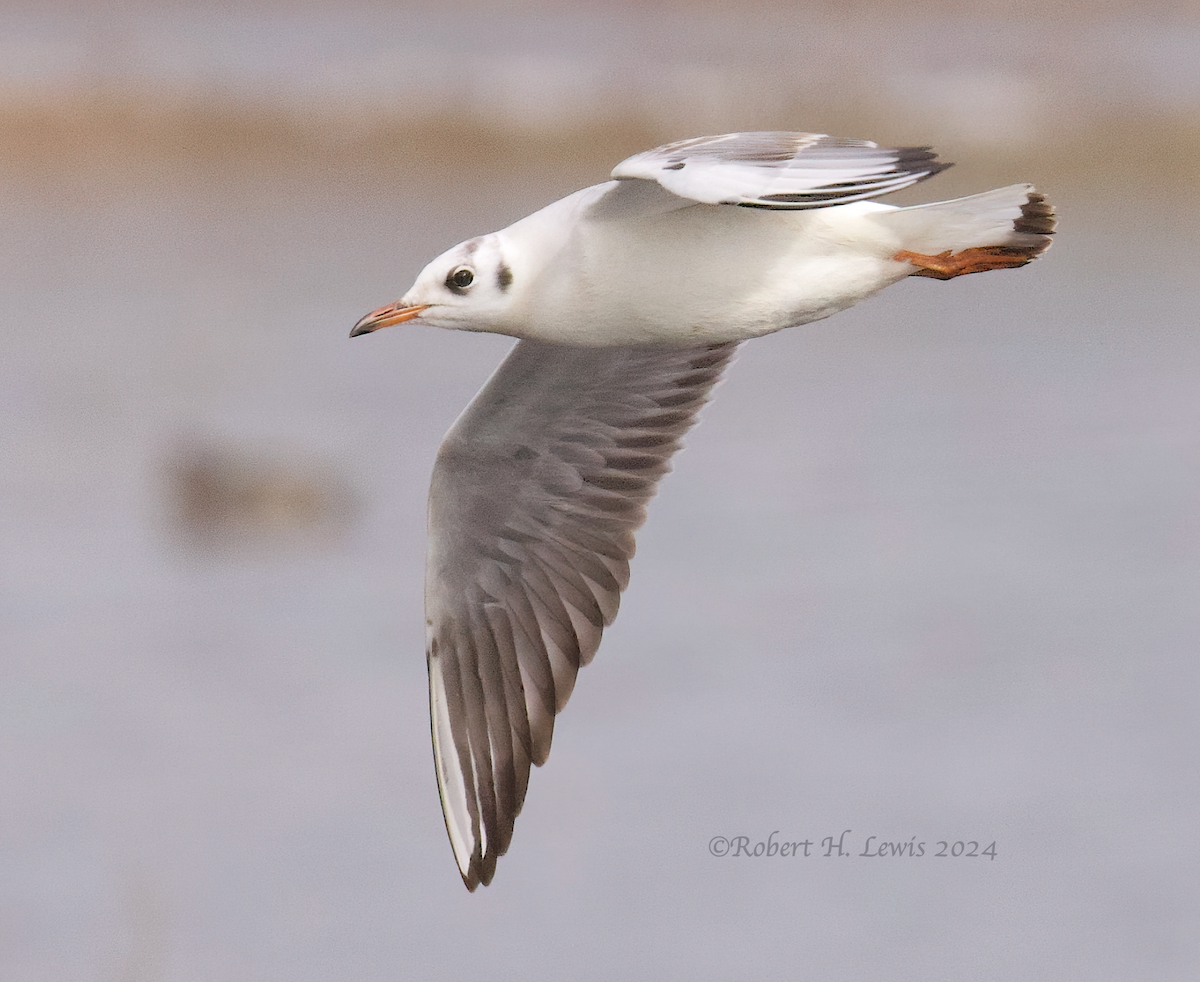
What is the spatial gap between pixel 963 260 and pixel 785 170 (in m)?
0.75

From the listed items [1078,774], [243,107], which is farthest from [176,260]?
[1078,774]

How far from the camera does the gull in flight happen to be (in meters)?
5.35

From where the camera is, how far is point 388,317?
5453 millimetres

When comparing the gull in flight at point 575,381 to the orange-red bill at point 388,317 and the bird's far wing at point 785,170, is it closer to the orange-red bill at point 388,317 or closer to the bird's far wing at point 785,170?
the orange-red bill at point 388,317

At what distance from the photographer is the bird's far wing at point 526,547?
6410 mm

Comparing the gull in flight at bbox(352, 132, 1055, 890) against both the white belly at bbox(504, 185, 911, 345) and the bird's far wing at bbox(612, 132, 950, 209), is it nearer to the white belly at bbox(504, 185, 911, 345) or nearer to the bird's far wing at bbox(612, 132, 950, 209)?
the white belly at bbox(504, 185, 911, 345)

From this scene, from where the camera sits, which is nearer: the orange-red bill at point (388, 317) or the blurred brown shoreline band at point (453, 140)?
the orange-red bill at point (388, 317)

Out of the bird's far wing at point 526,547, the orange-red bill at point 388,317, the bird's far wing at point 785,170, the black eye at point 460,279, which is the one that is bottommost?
the bird's far wing at point 526,547

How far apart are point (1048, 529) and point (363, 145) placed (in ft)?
36.2

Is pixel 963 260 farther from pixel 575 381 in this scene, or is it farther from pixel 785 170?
pixel 575 381

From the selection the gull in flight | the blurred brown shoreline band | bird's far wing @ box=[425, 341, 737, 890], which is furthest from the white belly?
the blurred brown shoreline band

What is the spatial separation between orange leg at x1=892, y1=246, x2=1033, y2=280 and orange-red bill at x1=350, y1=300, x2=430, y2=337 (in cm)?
112

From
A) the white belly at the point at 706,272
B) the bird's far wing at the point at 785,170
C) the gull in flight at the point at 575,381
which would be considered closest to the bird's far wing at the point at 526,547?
the gull in flight at the point at 575,381

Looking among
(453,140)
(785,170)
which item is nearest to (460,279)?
(785,170)
